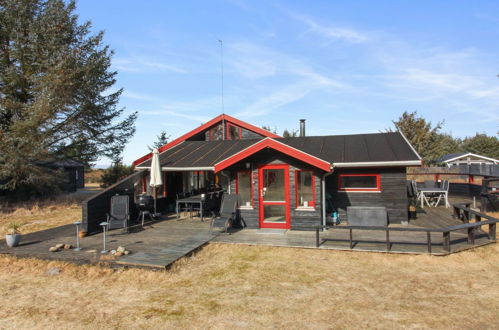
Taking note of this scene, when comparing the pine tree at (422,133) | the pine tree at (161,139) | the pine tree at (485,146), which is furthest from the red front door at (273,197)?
the pine tree at (485,146)

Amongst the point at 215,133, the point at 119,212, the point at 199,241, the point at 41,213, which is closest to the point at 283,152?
the point at 199,241

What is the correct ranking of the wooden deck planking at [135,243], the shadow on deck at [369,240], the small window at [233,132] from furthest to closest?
the small window at [233,132]
the shadow on deck at [369,240]
the wooden deck planking at [135,243]

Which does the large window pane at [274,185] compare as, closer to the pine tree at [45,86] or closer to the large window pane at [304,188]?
the large window pane at [304,188]

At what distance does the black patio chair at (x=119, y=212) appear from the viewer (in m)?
8.96

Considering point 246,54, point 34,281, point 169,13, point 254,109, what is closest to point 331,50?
point 246,54

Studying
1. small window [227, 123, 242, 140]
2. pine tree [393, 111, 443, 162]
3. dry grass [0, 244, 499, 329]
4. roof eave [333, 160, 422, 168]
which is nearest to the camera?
dry grass [0, 244, 499, 329]

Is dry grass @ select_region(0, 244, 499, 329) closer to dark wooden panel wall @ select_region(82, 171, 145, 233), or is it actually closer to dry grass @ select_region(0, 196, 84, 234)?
dark wooden panel wall @ select_region(82, 171, 145, 233)

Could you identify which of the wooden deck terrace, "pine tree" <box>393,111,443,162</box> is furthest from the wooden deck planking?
"pine tree" <box>393,111,443,162</box>

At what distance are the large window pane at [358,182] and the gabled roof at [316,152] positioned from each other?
0.75 metres

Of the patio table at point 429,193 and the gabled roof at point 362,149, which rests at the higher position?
the gabled roof at point 362,149

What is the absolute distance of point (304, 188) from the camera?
896cm

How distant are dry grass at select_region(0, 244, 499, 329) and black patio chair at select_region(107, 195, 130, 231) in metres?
2.60

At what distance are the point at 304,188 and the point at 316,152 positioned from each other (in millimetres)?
2430

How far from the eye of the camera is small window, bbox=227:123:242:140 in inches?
663
